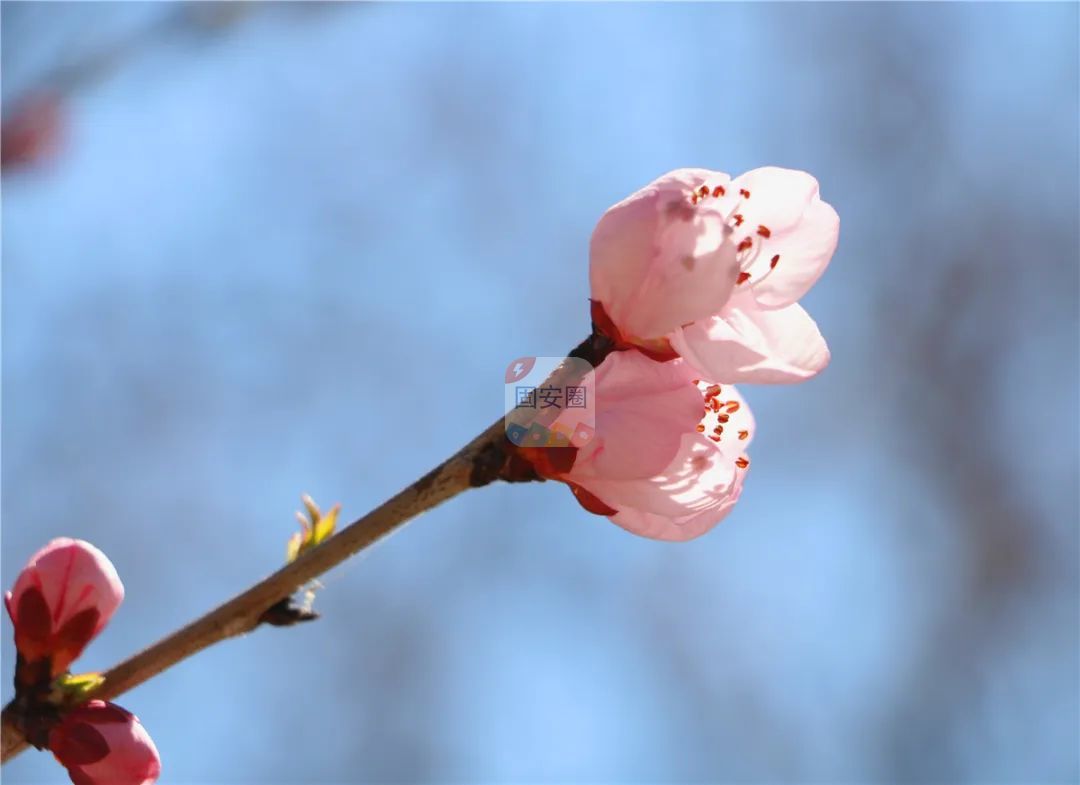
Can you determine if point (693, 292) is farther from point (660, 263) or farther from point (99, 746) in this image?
point (99, 746)

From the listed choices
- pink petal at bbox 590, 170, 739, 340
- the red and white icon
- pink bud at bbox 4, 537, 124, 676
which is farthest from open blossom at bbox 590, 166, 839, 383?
pink bud at bbox 4, 537, 124, 676

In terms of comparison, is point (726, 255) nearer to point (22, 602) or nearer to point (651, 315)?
point (651, 315)

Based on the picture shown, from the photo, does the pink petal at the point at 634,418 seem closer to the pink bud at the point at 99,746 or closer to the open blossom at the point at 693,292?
the open blossom at the point at 693,292

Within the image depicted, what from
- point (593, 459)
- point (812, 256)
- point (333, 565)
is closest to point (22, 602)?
point (333, 565)

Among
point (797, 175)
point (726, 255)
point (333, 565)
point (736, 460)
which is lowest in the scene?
point (333, 565)

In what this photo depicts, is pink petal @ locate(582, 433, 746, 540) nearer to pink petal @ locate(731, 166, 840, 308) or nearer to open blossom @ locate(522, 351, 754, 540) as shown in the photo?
open blossom @ locate(522, 351, 754, 540)
